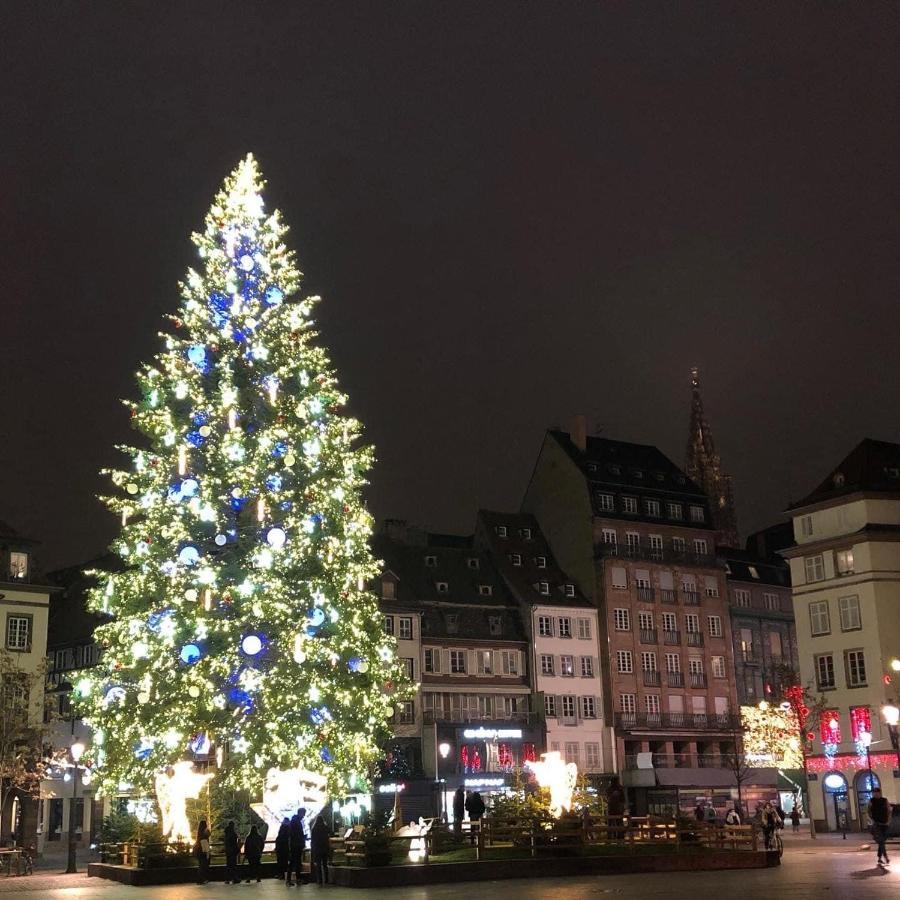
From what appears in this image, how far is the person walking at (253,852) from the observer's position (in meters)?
30.9

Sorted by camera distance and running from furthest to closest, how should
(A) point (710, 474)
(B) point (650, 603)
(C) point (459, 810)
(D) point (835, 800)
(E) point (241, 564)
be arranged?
(A) point (710, 474) < (B) point (650, 603) < (D) point (835, 800) < (C) point (459, 810) < (E) point (241, 564)

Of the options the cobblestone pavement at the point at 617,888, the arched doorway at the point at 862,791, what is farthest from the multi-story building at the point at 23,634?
the arched doorway at the point at 862,791

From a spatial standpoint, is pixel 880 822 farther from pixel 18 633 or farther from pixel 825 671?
pixel 18 633

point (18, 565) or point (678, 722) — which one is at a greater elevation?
point (18, 565)

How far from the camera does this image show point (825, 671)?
2623 inches

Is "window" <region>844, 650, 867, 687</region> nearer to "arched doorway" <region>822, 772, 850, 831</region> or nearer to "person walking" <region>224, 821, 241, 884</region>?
"arched doorway" <region>822, 772, 850, 831</region>

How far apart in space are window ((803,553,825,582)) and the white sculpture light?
38157mm

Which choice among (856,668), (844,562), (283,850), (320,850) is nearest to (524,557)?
(844,562)

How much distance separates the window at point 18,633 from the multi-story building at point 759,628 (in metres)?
46.1

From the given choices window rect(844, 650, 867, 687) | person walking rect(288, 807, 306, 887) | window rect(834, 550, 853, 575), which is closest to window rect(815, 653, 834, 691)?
window rect(844, 650, 867, 687)

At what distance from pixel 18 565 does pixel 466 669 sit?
2599 cm

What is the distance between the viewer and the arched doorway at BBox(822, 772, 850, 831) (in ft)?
208

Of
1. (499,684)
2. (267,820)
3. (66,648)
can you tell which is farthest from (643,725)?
(267,820)

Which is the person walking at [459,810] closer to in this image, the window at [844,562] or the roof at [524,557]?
the window at [844,562]
